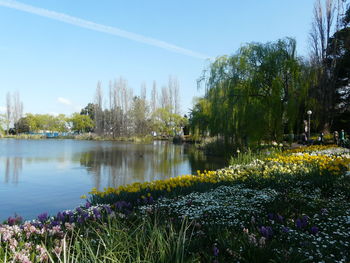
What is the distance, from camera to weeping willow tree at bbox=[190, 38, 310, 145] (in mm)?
16453

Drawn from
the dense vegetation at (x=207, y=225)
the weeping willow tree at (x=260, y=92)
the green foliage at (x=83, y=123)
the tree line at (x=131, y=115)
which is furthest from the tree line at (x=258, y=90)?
the green foliage at (x=83, y=123)

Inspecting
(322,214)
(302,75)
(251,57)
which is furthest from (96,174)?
(302,75)

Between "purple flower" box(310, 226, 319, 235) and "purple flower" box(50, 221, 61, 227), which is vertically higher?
"purple flower" box(310, 226, 319, 235)

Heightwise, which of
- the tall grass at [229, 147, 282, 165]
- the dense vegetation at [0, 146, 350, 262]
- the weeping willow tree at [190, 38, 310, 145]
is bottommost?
the dense vegetation at [0, 146, 350, 262]

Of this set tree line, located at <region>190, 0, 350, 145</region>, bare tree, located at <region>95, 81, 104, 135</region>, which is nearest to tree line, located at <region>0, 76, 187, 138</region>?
bare tree, located at <region>95, 81, 104, 135</region>

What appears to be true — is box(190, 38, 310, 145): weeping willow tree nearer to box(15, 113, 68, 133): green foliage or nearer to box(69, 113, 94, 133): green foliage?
box(69, 113, 94, 133): green foliage

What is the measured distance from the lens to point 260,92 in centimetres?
1719

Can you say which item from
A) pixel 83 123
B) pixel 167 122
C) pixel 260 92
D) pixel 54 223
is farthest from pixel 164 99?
pixel 54 223

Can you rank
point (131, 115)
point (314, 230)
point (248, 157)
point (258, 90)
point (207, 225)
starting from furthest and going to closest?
1. point (131, 115)
2. point (258, 90)
3. point (248, 157)
4. point (207, 225)
5. point (314, 230)

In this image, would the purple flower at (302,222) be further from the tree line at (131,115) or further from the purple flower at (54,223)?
the tree line at (131,115)

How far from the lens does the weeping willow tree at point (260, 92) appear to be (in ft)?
54.0

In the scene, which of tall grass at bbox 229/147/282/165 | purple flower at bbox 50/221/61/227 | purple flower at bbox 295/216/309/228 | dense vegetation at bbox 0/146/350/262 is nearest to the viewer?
dense vegetation at bbox 0/146/350/262

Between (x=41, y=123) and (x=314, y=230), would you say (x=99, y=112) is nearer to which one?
(x=41, y=123)

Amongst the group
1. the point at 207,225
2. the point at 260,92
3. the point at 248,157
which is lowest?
the point at 207,225
